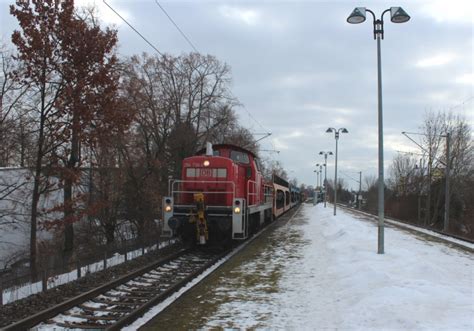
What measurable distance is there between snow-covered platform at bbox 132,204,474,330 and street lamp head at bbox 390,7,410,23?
6905 millimetres

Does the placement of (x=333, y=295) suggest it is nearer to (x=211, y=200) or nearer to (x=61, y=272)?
(x=61, y=272)

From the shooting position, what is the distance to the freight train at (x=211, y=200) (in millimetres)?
13484

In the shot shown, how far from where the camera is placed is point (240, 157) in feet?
55.2

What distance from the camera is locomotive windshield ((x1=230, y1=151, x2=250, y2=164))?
16.5 metres

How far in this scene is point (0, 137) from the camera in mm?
14922

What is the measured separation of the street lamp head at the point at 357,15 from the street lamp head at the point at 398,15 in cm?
82

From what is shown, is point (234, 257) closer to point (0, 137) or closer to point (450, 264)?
point (450, 264)

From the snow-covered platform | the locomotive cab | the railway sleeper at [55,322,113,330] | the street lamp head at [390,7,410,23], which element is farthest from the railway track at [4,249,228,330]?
the street lamp head at [390,7,410,23]

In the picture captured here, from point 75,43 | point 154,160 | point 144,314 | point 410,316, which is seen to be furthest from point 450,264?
point 154,160

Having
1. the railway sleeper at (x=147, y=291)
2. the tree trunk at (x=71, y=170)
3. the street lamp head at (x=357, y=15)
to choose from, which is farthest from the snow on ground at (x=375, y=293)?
the tree trunk at (x=71, y=170)

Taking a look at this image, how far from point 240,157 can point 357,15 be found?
22.5 ft

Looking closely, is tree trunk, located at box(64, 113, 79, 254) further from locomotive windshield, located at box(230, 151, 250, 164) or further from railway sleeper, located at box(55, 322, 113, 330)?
railway sleeper, located at box(55, 322, 113, 330)

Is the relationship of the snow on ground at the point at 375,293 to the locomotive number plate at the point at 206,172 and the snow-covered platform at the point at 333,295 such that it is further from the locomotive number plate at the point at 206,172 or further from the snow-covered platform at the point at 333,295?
the locomotive number plate at the point at 206,172

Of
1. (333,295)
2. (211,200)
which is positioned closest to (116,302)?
(333,295)
